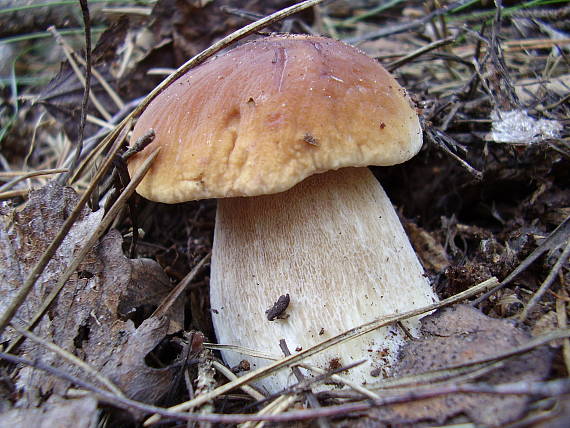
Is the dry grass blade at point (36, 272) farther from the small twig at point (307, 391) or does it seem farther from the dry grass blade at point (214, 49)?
the small twig at point (307, 391)

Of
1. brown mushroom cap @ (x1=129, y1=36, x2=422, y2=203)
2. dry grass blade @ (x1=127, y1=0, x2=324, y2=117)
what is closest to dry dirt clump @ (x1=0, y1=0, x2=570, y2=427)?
dry grass blade @ (x1=127, y1=0, x2=324, y2=117)

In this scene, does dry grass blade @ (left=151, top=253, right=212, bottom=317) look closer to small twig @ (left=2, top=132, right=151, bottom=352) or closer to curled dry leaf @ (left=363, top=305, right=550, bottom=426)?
small twig @ (left=2, top=132, right=151, bottom=352)

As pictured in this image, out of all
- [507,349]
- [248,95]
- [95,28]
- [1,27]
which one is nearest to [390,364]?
[507,349]

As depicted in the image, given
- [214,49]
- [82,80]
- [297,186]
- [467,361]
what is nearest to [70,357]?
[297,186]

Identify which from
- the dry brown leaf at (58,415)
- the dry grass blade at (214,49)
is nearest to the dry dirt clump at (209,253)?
the dry brown leaf at (58,415)

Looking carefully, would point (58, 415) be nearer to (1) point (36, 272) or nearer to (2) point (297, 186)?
(1) point (36, 272)

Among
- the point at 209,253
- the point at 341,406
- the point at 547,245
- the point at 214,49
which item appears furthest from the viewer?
the point at 209,253
